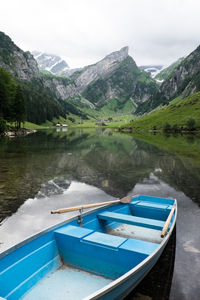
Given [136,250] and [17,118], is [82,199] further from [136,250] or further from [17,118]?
[17,118]

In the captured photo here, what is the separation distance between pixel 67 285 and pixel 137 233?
16.9ft

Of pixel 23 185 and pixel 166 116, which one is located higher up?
pixel 166 116

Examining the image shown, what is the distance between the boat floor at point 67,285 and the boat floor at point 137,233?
150 inches

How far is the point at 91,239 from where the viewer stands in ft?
29.3

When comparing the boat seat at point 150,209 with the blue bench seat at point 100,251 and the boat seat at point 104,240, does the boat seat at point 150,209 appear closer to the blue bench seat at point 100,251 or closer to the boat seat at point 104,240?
the blue bench seat at point 100,251

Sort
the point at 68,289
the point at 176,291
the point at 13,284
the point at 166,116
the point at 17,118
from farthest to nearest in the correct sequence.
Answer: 1. the point at 166,116
2. the point at 17,118
3. the point at 176,291
4. the point at 68,289
5. the point at 13,284

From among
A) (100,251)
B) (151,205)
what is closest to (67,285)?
(100,251)

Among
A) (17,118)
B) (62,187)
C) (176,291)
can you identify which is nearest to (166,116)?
(17,118)

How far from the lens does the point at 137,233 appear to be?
12.3 m

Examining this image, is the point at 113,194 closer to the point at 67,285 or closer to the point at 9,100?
the point at 67,285

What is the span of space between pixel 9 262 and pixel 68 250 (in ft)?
7.98

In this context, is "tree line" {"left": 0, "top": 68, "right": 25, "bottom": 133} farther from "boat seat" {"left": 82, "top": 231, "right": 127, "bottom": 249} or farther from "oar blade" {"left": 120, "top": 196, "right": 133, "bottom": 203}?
"boat seat" {"left": 82, "top": 231, "right": 127, "bottom": 249}

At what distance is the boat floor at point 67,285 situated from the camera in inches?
297

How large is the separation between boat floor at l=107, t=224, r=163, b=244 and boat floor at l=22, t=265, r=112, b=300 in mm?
3811
